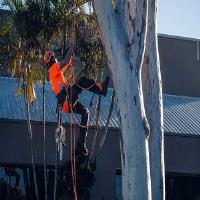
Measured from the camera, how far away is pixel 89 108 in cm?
1762

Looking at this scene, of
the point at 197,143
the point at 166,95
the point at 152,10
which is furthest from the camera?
the point at 166,95

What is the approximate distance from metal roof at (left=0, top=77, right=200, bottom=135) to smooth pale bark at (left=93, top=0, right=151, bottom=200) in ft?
22.7

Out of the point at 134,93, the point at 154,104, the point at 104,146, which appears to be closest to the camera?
the point at 134,93

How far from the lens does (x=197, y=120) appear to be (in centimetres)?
1970

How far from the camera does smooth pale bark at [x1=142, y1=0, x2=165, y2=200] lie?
9.59 metres

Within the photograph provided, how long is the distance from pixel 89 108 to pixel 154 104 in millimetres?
7780

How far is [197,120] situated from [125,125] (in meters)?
11.3

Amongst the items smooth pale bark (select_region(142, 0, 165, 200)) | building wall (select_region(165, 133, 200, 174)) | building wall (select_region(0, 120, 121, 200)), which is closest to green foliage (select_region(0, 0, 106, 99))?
building wall (select_region(0, 120, 121, 200))

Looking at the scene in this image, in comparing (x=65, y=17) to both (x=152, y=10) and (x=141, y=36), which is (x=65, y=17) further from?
(x=141, y=36)

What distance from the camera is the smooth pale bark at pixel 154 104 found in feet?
31.4

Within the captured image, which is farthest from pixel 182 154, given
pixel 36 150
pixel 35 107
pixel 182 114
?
pixel 35 107

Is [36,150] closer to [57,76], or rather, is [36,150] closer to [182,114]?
→ [57,76]

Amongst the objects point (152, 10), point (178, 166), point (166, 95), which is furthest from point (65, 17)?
point (166, 95)

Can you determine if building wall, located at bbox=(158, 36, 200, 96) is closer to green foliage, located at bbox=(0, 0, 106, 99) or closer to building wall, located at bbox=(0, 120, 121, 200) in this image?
building wall, located at bbox=(0, 120, 121, 200)
